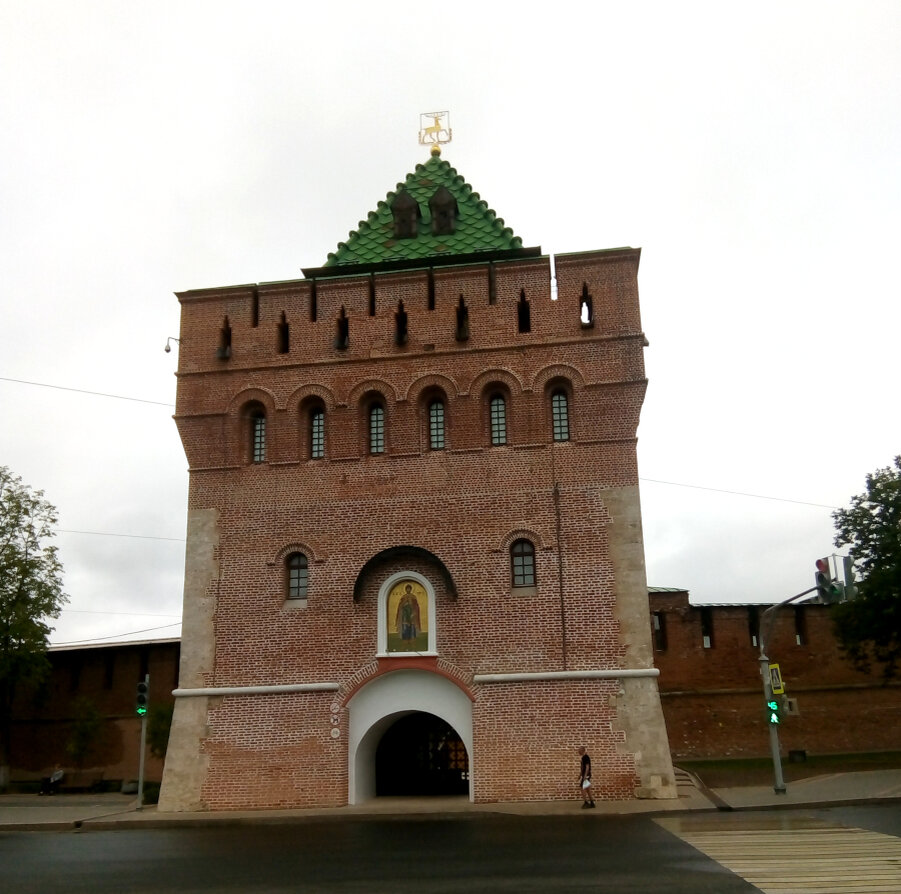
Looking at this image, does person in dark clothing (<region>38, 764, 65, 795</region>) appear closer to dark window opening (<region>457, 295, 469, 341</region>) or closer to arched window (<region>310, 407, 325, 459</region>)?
arched window (<region>310, 407, 325, 459</region>)

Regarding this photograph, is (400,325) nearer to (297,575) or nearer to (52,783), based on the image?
(297,575)

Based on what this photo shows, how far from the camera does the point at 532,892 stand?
980 centimetres

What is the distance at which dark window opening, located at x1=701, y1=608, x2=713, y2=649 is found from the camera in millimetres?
33594

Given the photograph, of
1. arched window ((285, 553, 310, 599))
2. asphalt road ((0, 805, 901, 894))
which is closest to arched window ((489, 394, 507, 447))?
arched window ((285, 553, 310, 599))

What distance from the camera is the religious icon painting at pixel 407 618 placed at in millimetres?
20891

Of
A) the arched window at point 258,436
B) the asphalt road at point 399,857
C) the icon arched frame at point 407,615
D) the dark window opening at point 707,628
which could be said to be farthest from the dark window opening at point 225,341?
the dark window opening at point 707,628

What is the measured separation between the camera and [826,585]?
19344 millimetres

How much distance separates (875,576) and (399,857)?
829 inches

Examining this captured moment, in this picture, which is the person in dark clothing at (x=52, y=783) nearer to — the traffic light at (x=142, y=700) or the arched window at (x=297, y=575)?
the traffic light at (x=142, y=700)

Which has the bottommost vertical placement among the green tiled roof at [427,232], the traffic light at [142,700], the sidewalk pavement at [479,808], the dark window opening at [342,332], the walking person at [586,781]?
the sidewalk pavement at [479,808]

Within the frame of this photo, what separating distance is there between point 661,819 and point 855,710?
1810 cm

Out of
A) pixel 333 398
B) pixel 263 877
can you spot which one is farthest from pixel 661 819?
pixel 333 398

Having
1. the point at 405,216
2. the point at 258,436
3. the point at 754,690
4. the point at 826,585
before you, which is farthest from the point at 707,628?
the point at 258,436

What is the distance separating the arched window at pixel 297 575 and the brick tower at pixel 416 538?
35 mm
